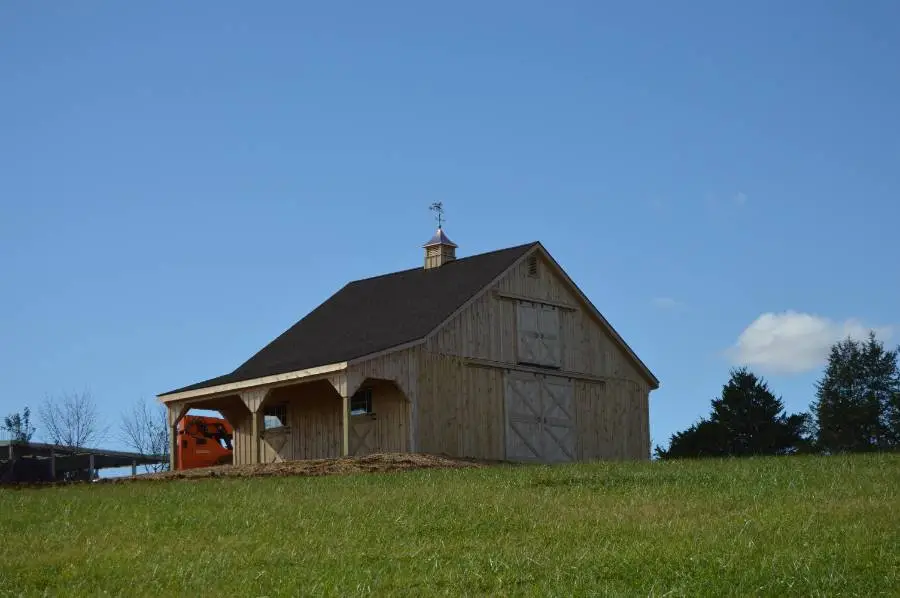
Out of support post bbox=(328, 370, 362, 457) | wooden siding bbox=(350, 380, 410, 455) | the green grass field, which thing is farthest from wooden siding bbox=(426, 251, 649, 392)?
the green grass field

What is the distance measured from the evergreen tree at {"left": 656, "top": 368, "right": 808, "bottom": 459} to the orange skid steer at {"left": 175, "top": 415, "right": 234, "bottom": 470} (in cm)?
1602

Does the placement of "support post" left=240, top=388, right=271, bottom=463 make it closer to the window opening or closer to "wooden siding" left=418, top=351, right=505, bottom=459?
the window opening

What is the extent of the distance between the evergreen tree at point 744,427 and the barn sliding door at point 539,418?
11.9m

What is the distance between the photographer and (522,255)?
36.8m

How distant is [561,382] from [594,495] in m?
16.3

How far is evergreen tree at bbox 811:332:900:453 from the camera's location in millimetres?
59344

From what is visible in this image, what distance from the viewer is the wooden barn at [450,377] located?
33.4 metres

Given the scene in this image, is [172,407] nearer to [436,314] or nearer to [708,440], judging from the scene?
[436,314]

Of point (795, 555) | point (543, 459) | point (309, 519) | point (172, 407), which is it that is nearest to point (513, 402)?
point (543, 459)

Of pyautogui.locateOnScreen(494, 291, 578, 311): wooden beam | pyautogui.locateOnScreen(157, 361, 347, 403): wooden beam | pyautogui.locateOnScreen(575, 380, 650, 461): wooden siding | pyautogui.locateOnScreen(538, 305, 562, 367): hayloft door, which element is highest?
pyautogui.locateOnScreen(494, 291, 578, 311): wooden beam

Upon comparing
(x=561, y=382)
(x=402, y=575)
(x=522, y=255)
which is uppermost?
(x=522, y=255)

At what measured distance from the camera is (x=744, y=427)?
4809 centimetres

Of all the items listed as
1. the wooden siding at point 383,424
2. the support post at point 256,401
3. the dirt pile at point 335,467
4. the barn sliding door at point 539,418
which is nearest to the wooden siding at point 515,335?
the barn sliding door at point 539,418

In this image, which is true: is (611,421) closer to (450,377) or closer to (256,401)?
(450,377)
